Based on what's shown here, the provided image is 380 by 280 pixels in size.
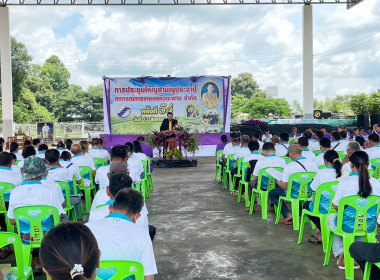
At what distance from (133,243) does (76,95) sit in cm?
3596

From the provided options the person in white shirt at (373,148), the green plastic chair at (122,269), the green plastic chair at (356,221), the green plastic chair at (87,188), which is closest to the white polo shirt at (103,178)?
the green plastic chair at (87,188)

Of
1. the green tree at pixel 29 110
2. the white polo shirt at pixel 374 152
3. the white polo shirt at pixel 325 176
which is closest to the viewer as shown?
the white polo shirt at pixel 325 176

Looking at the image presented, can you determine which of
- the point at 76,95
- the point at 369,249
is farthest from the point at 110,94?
the point at 76,95

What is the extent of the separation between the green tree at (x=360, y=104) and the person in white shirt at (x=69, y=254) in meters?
24.1

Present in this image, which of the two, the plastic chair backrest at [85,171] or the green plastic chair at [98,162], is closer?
the plastic chair backrest at [85,171]

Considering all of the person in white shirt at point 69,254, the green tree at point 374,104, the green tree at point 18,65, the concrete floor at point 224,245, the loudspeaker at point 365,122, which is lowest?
the concrete floor at point 224,245

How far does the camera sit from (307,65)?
59.4 feet

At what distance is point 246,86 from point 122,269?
53489mm

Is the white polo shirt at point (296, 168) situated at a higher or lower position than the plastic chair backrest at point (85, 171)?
→ higher

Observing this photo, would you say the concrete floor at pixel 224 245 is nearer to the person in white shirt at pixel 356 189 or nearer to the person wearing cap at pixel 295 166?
the person in white shirt at pixel 356 189

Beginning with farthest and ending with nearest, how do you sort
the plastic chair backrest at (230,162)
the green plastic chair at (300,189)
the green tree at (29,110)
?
the green tree at (29,110) < the plastic chair backrest at (230,162) < the green plastic chair at (300,189)

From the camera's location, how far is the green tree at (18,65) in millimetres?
28453

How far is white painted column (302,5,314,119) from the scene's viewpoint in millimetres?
17859

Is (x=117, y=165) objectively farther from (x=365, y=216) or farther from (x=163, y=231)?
(x=365, y=216)
